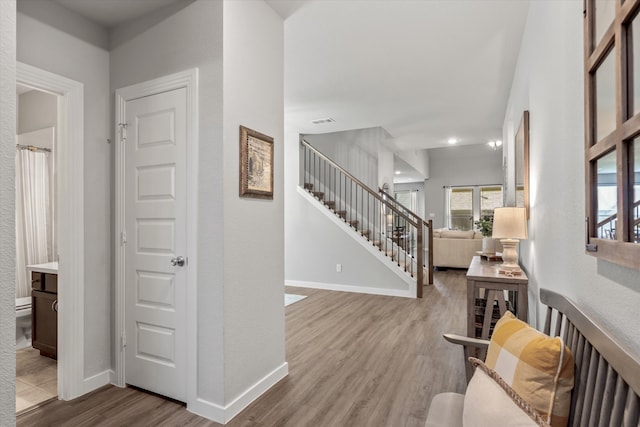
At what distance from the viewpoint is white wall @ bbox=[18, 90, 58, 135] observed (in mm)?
3758

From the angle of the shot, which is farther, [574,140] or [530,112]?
[530,112]

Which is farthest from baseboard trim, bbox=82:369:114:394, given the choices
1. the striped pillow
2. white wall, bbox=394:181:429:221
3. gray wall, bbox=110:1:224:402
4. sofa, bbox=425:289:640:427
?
white wall, bbox=394:181:429:221

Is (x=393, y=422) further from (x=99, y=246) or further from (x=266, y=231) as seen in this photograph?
(x=99, y=246)

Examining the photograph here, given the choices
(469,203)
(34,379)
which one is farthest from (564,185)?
(469,203)

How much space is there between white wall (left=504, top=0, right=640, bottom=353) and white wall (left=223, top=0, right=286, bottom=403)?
1.78 metres

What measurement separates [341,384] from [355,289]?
3262mm

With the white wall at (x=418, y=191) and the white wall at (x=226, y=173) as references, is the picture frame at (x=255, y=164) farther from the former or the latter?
the white wall at (x=418, y=191)

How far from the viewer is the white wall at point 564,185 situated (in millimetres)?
984

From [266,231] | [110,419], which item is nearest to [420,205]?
[266,231]

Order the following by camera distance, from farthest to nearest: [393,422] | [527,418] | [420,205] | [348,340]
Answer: [420,205] < [348,340] < [393,422] < [527,418]

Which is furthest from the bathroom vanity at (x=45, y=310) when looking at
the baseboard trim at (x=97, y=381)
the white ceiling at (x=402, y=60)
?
the white ceiling at (x=402, y=60)

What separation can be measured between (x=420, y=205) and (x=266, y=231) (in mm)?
12027

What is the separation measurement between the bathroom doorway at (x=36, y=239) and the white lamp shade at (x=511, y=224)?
355 cm

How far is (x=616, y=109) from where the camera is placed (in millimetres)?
897
